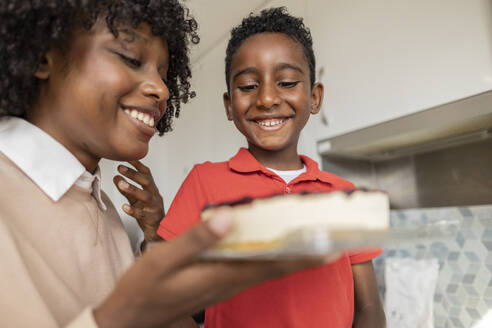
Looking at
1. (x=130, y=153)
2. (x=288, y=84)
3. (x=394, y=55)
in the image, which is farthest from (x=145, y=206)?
(x=394, y=55)

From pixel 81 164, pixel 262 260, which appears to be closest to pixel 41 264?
pixel 81 164

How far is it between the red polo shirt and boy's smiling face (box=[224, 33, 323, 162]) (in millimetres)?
84

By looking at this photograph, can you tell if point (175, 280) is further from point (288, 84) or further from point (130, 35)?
point (288, 84)

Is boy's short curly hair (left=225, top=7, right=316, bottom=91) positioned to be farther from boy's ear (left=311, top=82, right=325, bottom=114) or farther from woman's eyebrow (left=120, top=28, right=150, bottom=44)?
A: woman's eyebrow (left=120, top=28, right=150, bottom=44)

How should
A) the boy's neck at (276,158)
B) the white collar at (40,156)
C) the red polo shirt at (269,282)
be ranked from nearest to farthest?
the white collar at (40,156) → the red polo shirt at (269,282) → the boy's neck at (276,158)

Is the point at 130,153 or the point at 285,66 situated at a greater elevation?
the point at 285,66

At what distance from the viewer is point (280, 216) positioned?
0.35 m

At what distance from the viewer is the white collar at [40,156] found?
55 cm

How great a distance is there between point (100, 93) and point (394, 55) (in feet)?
3.70

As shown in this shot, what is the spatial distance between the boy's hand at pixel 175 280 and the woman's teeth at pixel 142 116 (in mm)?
331

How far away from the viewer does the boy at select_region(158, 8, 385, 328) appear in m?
0.69

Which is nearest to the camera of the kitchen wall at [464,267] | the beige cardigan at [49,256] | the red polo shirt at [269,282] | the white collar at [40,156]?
the beige cardigan at [49,256]

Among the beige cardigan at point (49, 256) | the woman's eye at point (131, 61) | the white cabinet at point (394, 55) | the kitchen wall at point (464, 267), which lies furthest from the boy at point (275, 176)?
the kitchen wall at point (464, 267)

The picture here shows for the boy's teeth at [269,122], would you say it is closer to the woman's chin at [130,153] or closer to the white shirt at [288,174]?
the white shirt at [288,174]
